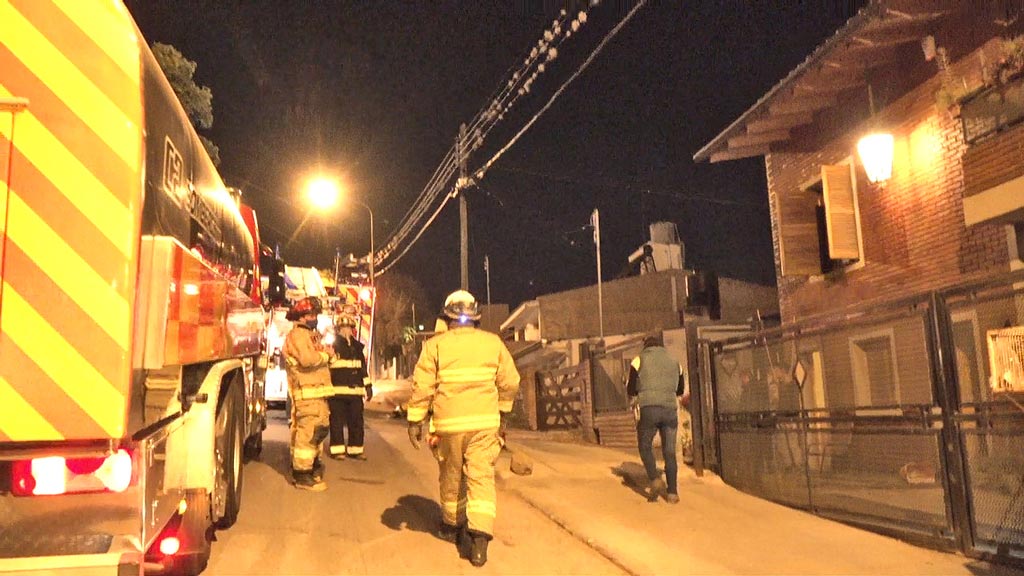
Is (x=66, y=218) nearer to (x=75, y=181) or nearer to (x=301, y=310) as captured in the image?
(x=75, y=181)

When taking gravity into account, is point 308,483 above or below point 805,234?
below

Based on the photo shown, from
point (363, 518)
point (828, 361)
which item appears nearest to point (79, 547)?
point (363, 518)

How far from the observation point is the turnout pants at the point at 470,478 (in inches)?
193

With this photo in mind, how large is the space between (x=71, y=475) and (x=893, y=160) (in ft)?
33.0

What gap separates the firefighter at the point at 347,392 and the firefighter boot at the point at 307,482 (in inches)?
50.7

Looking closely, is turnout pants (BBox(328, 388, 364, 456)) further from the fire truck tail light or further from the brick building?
the brick building

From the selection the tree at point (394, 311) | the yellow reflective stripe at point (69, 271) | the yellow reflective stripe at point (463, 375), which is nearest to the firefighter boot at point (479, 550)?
the yellow reflective stripe at point (463, 375)

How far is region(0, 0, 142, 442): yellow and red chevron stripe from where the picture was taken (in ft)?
9.91

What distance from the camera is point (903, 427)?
19.6 feet

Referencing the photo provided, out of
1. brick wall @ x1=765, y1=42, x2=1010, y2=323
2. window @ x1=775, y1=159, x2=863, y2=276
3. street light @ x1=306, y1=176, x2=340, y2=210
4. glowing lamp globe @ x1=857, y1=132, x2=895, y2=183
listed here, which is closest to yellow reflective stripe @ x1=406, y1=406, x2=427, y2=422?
brick wall @ x1=765, y1=42, x2=1010, y2=323

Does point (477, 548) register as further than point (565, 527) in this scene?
No

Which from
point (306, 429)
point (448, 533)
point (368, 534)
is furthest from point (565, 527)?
point (306, 429)

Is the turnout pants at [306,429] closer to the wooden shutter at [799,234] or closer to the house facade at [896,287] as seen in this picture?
the house facade at [896,287]

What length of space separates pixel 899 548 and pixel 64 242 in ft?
18.0
